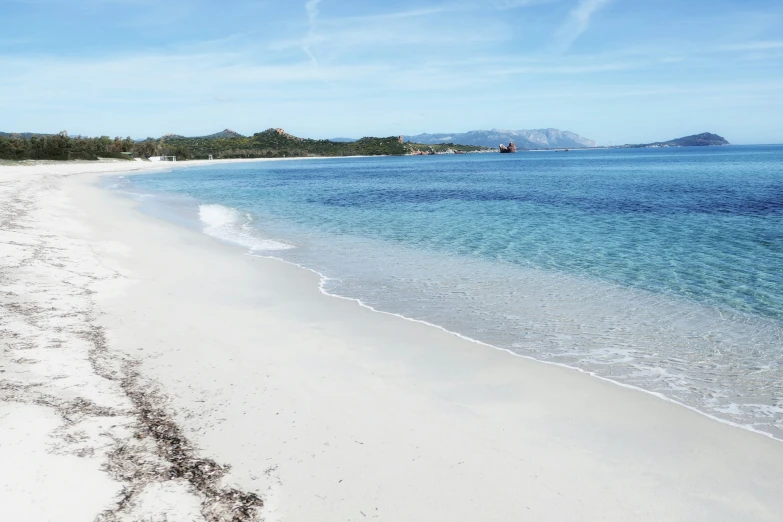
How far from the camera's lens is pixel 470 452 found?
499 cm

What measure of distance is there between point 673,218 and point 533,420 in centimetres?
2317

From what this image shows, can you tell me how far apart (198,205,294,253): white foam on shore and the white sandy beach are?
8.40 m

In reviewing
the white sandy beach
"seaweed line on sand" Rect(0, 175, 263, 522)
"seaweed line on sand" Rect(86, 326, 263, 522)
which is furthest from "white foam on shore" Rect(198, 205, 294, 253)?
"seaweed line on sand" Rect(86, 326, 263, 522)

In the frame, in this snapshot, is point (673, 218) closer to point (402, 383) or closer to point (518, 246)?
point (518, 246)

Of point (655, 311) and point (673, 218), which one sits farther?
point (673, 218)

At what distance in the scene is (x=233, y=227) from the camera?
72.5ft

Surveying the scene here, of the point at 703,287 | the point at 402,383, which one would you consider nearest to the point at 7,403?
the point at 402,383

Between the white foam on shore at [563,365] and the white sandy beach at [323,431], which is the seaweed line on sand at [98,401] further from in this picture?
the white foam on shore at [563,365]

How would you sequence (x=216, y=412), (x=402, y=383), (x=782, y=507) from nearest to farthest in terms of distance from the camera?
(x=782, y=507) → (x=216, y=412) → (x=402, y=383)

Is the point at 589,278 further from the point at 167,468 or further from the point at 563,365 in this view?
the point at 167,468

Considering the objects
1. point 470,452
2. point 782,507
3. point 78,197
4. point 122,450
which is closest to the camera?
point 782,507

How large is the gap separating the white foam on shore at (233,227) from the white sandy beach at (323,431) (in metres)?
8.40

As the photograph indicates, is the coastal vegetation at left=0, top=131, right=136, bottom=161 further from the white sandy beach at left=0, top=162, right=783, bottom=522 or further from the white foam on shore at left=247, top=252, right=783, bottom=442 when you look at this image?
the white sandy beach at left=0, top=162, right=783, bottom=522

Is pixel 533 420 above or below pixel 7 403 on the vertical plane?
below
